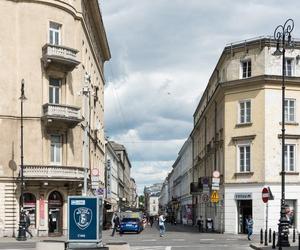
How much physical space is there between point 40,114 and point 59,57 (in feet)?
14.3

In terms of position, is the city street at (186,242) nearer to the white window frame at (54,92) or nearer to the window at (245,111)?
the window at (245,111)

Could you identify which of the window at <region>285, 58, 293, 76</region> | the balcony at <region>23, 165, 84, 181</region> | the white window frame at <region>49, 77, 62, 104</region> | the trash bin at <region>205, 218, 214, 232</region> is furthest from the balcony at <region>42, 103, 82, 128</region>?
the trash bin at <region>205, 218, 214, 232</region>

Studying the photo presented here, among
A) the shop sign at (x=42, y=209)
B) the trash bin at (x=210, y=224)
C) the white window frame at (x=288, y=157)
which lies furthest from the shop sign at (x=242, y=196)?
the shop sign at (x=42, y=209)

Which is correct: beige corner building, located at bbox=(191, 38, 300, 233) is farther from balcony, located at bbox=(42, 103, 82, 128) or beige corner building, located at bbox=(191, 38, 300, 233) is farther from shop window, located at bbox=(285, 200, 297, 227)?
balcony, located at bbox=(42, 103, 82, 128)

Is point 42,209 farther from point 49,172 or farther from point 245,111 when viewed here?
point 245,111

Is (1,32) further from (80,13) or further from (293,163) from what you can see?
(293,163)

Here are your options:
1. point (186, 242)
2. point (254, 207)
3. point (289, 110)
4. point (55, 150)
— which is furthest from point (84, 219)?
point (289, 110)

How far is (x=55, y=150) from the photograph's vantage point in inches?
1836

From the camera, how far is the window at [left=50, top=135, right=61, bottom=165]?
46.3m

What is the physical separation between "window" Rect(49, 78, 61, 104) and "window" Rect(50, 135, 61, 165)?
2719mm

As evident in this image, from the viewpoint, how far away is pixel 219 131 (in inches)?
2132

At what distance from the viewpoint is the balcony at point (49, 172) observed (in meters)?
43.9

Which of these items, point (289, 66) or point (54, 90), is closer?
point (54, 90)

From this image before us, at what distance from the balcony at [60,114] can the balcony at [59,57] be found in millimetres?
3081
